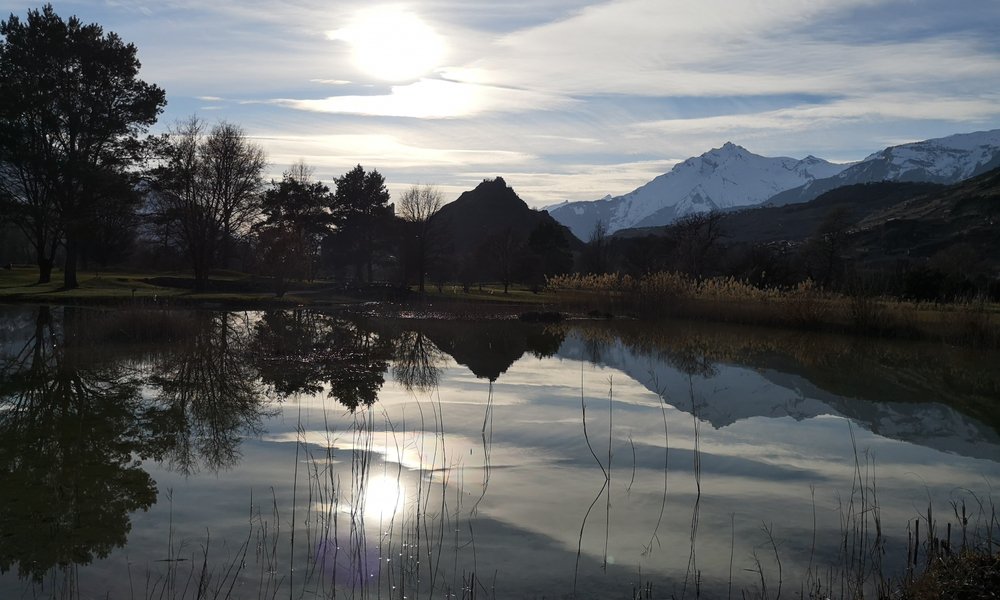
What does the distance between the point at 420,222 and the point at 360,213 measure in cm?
1004

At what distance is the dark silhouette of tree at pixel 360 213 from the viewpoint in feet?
191

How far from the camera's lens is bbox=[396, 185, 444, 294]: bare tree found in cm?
4910

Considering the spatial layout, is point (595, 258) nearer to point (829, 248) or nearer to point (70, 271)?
point (829, 248)

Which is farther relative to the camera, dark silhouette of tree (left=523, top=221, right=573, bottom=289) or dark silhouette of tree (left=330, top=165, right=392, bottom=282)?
dark silhouette of tree (left=523, top=221, right=573, bottom=289)

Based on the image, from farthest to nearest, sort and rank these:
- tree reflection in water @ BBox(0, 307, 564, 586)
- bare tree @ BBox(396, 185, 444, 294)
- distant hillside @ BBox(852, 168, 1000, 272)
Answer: distant hillside @ BBox(852, 168, 1000, 272) < bare tree @ BBox(396, 185, 444, 294) < tree reflection in water @ BBox(0, 307, 564, 586)

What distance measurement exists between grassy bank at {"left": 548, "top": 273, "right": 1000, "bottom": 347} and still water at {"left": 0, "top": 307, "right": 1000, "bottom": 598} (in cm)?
469

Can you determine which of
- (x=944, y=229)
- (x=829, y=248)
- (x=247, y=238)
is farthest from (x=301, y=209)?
(x=944, y=229)

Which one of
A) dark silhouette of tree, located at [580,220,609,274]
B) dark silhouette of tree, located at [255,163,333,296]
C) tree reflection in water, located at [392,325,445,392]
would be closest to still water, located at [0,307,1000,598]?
tree reflection in water, located at [392,325,445,392]

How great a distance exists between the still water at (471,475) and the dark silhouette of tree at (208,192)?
2519cm

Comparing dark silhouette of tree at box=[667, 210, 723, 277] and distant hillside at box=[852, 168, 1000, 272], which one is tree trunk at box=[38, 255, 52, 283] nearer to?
dark silhouette of tree at box=[667, 210, 723, 277]

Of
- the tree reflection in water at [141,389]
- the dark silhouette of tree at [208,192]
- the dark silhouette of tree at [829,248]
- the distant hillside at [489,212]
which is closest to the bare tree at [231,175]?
the dark silhouette of tree at [208,192]

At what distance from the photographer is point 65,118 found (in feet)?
109

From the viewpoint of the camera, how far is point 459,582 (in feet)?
16.4

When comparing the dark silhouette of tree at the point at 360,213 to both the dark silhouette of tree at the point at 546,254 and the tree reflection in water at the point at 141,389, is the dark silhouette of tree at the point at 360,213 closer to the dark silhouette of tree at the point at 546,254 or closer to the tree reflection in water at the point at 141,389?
the dark silhouette of tree at the point at 546,254
